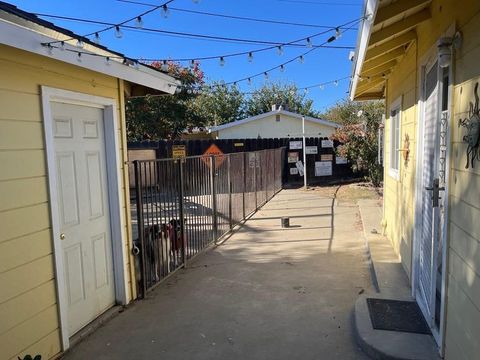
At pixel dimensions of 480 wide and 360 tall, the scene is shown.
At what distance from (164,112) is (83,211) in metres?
15.1

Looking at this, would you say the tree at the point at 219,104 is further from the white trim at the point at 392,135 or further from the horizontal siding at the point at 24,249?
the horizontal siding at the point at 24,249

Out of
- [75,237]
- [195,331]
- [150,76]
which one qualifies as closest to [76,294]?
[75,237]

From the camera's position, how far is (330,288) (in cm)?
523

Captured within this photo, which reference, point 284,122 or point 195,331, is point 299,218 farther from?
point 284,122

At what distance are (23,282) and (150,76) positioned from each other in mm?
2647

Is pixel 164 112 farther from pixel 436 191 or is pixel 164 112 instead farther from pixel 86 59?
pixel 436 191

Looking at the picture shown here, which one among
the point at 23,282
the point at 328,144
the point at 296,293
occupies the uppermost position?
the point at 328,144

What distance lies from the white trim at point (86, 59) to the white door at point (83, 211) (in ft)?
1.62

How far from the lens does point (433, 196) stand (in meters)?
3.38

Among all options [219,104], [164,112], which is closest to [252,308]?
[164,112]

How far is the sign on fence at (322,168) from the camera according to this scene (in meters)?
17.2

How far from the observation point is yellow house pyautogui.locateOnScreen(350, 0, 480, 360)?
250cm

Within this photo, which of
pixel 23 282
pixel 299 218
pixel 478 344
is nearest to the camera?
pixel 478 344

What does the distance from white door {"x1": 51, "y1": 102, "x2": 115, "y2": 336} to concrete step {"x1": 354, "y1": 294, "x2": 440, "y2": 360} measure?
2679mm
